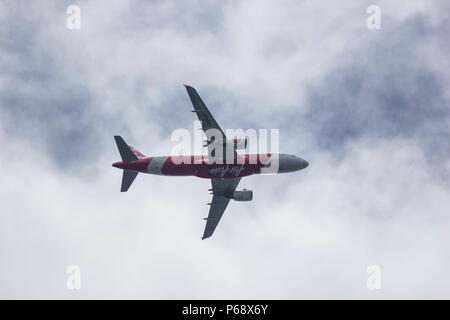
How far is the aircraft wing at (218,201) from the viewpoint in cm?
7944

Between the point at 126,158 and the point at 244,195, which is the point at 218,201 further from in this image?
the point at 126,158

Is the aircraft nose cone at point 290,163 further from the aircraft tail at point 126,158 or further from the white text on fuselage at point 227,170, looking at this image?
the aircraft tail at point 126,158

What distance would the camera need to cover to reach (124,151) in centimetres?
7300

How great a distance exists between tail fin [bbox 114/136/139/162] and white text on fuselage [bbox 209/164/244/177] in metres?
10.7

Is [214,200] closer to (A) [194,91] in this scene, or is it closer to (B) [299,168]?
(B) [299,168]

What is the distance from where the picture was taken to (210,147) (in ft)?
235

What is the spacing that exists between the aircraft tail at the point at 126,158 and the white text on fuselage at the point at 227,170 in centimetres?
1049

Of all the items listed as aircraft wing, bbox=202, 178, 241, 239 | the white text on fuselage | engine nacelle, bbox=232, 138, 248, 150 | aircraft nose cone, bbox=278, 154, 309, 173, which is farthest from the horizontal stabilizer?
aircraft nose cone, bbox=278, 154, 309, 173

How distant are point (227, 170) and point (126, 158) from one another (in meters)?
13.5

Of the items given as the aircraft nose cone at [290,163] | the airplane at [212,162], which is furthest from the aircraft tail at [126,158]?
the aircraft nose cone at [290,163]

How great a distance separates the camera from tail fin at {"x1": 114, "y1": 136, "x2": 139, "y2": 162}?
7288 cm

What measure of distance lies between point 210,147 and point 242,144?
4203 millimetres
